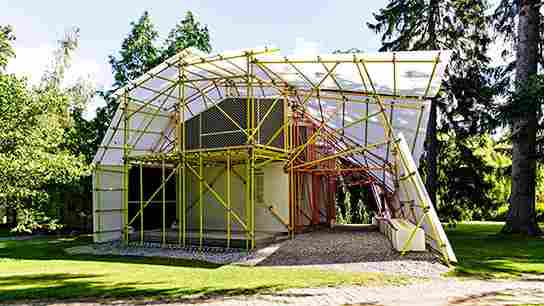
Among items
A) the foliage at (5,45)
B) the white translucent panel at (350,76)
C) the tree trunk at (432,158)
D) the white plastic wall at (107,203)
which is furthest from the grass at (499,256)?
the foliage at (5,45)

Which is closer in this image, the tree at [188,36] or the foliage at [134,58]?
the foliage at [134,58]

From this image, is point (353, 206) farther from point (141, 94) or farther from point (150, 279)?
point (150, 279)

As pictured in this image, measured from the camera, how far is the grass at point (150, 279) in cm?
790

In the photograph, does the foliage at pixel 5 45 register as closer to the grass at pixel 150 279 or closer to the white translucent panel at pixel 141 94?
the white translucent panel at pixel 141 94

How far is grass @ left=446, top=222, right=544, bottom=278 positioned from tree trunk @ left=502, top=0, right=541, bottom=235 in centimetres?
90

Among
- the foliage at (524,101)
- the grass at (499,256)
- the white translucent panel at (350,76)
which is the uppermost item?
the white translucent panel at (350,76)

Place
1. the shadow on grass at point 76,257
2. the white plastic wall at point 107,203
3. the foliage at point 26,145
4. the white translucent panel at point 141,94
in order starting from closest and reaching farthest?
the shadow on grass at point 76,257 < the foliage at point 26,145 < the white translucent panel at point 141,94 < the white plastic wall at point 107,203

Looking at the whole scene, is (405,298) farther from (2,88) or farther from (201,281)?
(2,88)

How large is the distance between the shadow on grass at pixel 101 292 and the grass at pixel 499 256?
4350mm

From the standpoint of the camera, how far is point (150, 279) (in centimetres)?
912

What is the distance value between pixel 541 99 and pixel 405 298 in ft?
34.5

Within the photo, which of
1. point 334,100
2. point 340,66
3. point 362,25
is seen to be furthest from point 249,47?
point 362,25

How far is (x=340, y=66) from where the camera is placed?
1270cm

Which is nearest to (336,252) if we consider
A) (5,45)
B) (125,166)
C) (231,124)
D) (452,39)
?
(231,124)
